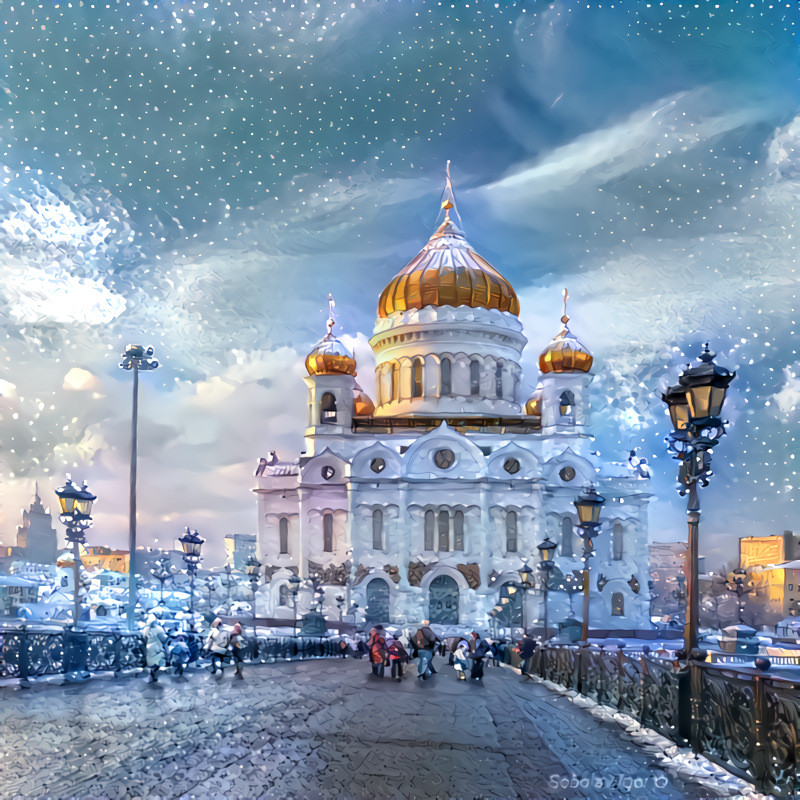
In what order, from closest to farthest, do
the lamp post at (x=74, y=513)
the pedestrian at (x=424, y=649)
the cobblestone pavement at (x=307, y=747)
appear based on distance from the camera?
1. the cobblestone pavement at (x=307, y=747)
2. the pedestrian at (x=424, y=649)
3. the lamp post at (x=74, y=513)

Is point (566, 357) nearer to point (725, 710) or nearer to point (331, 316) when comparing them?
point (331, 316)

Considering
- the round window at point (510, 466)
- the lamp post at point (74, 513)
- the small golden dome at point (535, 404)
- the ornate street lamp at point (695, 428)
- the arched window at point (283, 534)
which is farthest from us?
the small golden dome at point (535, 404)

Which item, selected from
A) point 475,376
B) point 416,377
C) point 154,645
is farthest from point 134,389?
point 475,376

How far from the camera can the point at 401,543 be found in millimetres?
29406

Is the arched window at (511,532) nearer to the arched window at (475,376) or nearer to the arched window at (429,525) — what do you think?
the arched window at (429,525)

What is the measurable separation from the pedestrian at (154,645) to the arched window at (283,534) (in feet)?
66.9

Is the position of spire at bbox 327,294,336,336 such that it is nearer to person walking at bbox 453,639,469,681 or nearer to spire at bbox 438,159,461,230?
spire at bbox 438,159,461,230

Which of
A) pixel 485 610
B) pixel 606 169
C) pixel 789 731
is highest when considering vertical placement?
pixel 606 169

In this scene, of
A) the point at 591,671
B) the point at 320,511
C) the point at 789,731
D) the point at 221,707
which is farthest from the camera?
the point at 320,511

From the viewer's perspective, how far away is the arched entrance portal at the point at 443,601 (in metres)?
28.9

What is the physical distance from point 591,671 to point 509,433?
75.2ft

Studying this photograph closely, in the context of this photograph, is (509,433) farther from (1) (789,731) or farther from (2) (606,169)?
(1) (789,731)

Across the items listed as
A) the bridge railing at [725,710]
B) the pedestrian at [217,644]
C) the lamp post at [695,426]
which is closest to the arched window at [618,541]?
the pedestrian at [217,644]

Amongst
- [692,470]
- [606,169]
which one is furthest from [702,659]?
[606,169]
